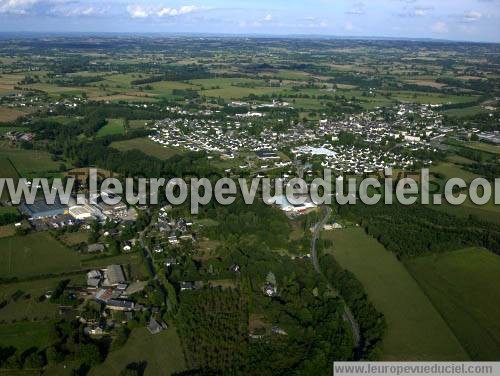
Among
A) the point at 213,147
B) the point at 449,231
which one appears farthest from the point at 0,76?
the point at 449,231

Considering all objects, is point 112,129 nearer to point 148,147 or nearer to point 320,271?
point 148,147

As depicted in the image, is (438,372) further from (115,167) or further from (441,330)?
(115,167)

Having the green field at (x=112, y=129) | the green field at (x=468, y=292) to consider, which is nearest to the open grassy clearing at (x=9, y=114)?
the green field at (x=112, y=129)

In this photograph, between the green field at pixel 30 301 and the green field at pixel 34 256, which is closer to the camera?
the green field at pixel 30 301

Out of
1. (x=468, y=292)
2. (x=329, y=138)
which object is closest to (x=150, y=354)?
(x=468, y=292)

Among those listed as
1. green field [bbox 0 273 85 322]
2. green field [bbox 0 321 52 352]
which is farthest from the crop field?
green field [bbox 0 321 52 352]

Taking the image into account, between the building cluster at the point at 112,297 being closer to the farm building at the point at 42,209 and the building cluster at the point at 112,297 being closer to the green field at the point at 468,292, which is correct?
the farm building at the point at 42,209
